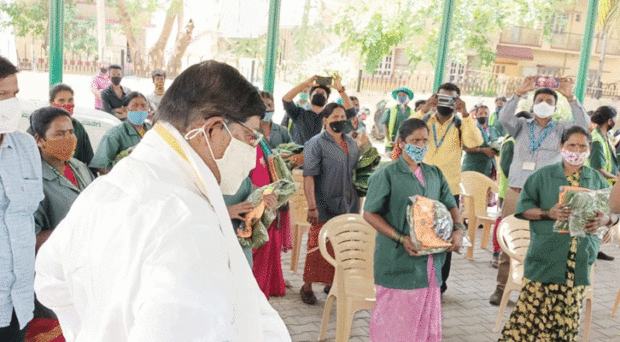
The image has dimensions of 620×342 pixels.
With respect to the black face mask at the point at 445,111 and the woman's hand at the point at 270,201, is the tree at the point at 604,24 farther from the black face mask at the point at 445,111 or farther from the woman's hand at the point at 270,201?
the woman's hand at the point at 270,201

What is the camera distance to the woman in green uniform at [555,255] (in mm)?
3992

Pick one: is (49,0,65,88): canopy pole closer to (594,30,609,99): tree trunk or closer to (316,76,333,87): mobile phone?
Result: (316,76,333,87): mobile phone

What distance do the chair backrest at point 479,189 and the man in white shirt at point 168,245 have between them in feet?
19.8

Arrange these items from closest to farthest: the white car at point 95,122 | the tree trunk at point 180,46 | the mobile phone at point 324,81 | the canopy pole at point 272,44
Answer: the mobile phone at point 324,81 < the white car at point 95,122 < the tree trunk at point 180,46 < the canopy pole at point 272,44

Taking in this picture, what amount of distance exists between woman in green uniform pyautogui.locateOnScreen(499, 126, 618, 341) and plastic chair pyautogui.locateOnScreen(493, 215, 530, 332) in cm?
73

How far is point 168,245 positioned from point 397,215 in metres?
2.93

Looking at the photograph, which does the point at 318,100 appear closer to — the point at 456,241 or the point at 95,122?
the point at 95,122

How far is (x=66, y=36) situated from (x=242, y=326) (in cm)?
648

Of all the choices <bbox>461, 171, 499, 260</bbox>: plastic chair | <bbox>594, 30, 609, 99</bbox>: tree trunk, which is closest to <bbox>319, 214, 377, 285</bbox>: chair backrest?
<bbox>461, 171, 499, 260</bbox>: plastic chair

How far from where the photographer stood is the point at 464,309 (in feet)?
18.2

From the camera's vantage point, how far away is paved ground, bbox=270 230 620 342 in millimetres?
4910

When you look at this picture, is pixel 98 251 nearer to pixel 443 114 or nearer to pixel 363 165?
pixel 363 165

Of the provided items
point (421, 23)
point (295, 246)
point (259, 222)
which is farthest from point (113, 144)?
point (421, 23)

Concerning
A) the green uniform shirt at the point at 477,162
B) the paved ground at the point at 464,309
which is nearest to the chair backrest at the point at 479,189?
the paved ground at the point at 464,309
